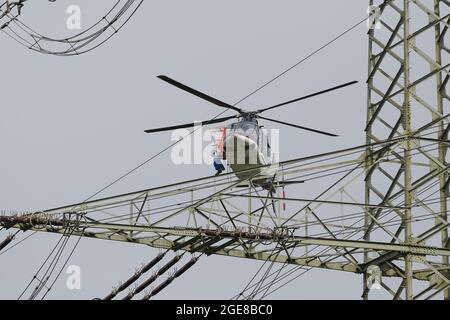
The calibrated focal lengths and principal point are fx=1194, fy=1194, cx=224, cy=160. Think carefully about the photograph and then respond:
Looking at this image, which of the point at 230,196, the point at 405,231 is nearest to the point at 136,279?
the point at 230,196

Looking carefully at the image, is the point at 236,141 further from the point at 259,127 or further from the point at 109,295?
the point at 109,295

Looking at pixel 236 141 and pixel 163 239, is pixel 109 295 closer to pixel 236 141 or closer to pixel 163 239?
pixel 163 239

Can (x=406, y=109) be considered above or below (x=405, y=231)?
above
